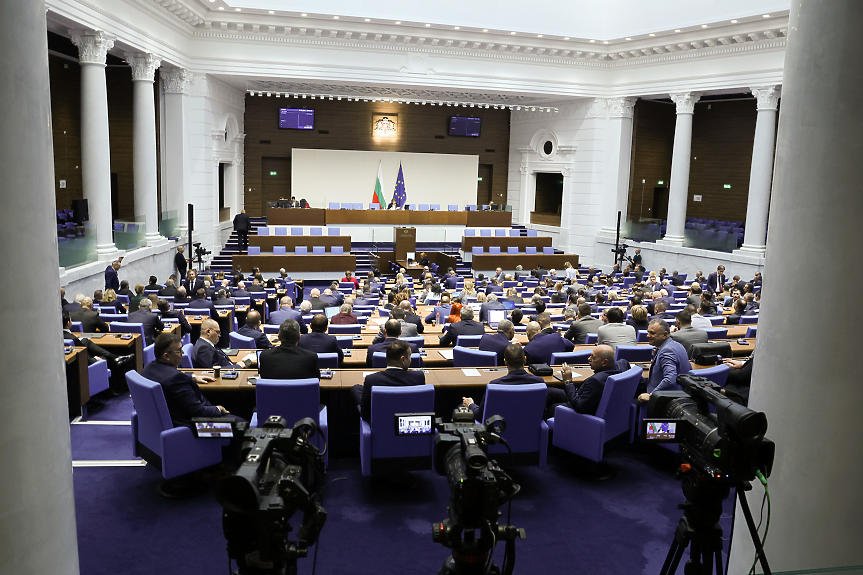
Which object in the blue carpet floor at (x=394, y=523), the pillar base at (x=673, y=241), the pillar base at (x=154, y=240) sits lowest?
the blue carpet floor at (x=394, y=523)

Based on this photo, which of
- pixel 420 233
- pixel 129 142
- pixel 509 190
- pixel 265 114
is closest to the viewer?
pixel 129 142

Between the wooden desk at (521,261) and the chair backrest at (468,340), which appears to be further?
the wooden desk at (521,261)

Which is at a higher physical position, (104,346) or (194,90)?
(194,90)

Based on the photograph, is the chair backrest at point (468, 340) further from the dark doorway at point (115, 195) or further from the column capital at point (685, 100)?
the dark doorway at point (115, 195)

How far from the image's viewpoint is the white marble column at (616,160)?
2258 cm

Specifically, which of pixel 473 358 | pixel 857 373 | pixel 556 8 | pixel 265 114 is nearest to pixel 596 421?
pixel 473 358

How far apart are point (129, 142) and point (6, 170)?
70.3 ft

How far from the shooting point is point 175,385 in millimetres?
4973

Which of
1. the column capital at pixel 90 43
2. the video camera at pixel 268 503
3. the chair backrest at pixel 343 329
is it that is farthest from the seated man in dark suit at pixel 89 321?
the column capital at pixel 90 43

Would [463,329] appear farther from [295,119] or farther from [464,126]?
[464,126]

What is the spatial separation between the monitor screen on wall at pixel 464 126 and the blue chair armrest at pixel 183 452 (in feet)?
79.9

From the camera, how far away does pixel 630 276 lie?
18.3 meters

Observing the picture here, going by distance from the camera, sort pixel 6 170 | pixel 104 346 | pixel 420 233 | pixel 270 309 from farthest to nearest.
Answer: pixel 420 233
pixel 270 309
pixel 104 346
pixel 6 170

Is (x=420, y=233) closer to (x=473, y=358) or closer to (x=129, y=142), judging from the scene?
(x=129, y=142)
